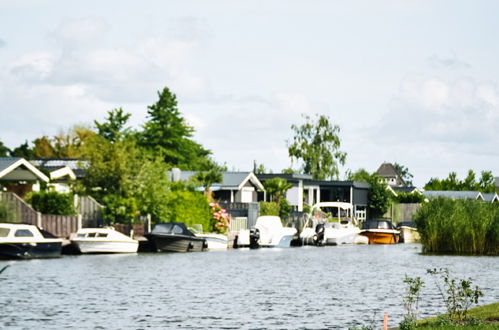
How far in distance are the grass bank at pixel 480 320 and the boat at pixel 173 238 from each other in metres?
38.8

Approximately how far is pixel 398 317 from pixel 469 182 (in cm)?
14243

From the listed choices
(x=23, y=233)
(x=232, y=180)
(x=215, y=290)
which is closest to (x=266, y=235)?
(x=232, y=180)

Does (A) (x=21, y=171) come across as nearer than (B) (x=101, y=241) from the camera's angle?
No

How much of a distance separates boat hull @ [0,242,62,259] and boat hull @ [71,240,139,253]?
194 inches

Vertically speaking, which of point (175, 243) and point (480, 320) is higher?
point (175, 243)

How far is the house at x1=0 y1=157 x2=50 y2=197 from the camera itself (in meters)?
60.9

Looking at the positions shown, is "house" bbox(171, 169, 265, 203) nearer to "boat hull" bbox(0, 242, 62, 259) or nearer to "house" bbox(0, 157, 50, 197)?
"house" bbox(0, 157, 50, 197)

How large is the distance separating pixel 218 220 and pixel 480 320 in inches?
2128

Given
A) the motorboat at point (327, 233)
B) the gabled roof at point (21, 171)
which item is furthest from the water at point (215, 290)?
the motorboat at point (327, 233)

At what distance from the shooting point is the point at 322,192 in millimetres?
116625

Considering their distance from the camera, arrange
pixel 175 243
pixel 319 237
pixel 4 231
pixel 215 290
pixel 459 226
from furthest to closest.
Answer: pixel 319 237
pixel 175 243
pixel 459 226
pixel 4 231
pixel 215 290

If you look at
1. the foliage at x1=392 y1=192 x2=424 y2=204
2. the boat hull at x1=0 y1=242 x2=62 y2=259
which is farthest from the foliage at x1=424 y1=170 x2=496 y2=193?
the boat hull at x1=0 y1=242 x2=62 y2=259

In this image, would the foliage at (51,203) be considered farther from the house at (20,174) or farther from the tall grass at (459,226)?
the tall grass at (459,226)

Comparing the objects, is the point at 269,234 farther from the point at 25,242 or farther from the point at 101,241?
the point at 25,242
